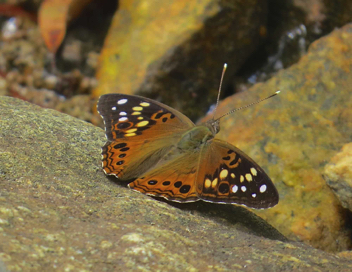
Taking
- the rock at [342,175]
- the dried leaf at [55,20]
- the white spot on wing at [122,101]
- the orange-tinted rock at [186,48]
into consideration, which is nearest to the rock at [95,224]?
the white spot on wing at [122,101]

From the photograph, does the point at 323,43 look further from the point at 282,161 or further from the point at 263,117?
the point at 282,161

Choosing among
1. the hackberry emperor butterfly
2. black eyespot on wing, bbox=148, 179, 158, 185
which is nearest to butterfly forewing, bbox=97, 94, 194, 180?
the hackberry emperor butterfly

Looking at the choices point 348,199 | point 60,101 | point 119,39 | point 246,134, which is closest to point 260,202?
point 348,199

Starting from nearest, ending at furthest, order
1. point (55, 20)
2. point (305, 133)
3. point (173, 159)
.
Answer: point (173, 159)
point (305, 133)
point (55, 20)

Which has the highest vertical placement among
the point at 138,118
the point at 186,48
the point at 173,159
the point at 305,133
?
the point at 186,48

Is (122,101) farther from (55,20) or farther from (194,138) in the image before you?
(55,20)

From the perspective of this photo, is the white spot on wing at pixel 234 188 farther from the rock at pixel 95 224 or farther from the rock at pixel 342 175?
the rock at pixel 342 175

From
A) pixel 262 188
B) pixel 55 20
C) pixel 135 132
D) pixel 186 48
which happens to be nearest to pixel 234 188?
pixel 262 188
